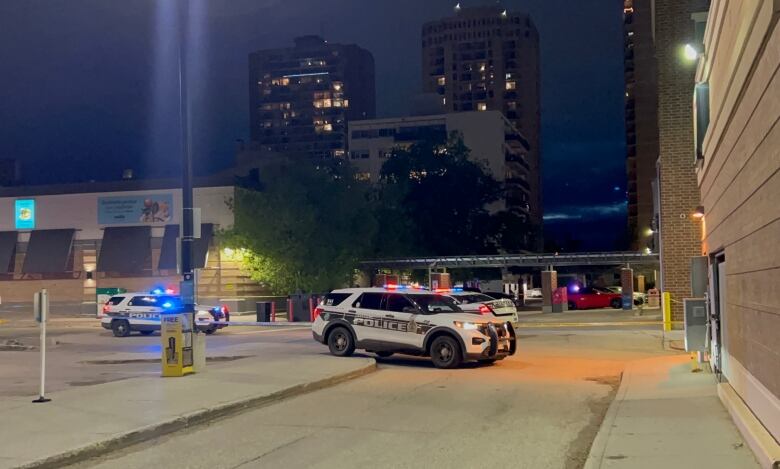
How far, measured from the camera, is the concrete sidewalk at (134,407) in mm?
9070

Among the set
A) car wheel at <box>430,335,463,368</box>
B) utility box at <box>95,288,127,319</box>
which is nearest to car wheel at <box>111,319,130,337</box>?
utility box at <box>95,288,127,319</box>

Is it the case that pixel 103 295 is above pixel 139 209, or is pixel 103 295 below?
below

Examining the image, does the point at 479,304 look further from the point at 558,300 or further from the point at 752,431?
the point at 558,300

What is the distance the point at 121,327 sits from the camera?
30875 mm

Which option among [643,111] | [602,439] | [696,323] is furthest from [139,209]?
[643,111]

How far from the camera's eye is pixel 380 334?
18859 millimetres

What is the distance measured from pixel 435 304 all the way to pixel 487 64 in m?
164

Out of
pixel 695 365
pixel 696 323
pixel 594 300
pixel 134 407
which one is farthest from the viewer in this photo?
pixel 594 300

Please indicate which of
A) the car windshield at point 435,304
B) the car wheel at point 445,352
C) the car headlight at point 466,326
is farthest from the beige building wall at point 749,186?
the car windshield at point 435,304

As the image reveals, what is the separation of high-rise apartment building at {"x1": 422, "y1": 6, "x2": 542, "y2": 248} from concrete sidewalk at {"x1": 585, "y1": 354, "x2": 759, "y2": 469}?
158m

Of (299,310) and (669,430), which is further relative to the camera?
(299,310)

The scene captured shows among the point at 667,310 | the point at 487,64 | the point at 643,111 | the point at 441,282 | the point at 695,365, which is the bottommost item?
the point at 695,365

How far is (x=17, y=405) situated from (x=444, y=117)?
107315 millimetres

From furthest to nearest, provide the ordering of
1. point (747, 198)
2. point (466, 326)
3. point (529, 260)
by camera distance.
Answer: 1. point (529, 260)
2. point (466, 326)
3. point (747, 198)
